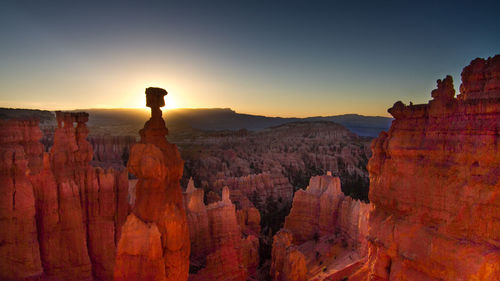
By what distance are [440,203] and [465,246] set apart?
735 millimetres

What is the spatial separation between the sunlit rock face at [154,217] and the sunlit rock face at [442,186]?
165 inches

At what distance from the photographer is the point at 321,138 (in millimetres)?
71188

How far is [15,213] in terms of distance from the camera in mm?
7656

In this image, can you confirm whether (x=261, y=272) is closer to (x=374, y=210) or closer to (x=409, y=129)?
(x=374, y=210)

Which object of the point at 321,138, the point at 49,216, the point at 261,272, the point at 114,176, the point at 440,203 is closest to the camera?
the point at 440,203

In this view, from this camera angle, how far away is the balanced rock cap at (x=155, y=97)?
20.5 ft

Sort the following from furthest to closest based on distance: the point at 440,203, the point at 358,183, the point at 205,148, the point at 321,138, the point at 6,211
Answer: the point at 321,138 < the point at 205,148 < the point at 358,183 < the point at 6,211 < the point at 440,203

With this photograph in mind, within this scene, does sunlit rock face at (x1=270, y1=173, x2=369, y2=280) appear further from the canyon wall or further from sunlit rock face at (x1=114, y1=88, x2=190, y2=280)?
sunlit rock face at (x1=114, y1=88, x2=190, y2=280)

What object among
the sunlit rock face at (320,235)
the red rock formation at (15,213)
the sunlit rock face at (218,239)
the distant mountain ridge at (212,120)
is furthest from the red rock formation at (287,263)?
the distant mountain ridge at (212,120)

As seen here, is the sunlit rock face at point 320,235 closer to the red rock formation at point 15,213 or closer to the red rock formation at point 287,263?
the red rock formation at point 287,263

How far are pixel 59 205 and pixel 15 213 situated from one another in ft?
4.34

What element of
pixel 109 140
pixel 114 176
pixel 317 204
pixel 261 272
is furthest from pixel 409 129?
pixel 109 140

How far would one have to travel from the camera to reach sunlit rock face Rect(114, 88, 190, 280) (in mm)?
5836

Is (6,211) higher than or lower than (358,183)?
higher
